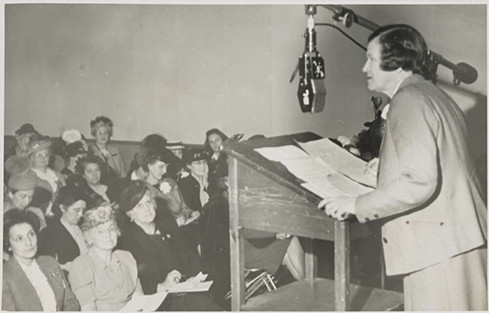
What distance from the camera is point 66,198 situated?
239cm

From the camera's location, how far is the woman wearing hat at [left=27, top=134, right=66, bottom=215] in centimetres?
238

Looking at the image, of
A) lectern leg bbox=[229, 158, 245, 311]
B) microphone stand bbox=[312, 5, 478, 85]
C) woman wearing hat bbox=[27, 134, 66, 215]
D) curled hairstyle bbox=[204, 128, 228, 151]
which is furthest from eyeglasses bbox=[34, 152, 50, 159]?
microphone stand bbox=[312, 5, 478, 85]

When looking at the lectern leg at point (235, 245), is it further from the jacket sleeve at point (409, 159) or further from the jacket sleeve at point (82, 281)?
the jacket sleeve at point (82, 281)

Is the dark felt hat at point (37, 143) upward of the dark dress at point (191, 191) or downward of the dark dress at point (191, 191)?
upward

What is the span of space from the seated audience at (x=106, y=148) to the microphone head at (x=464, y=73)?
141 cm

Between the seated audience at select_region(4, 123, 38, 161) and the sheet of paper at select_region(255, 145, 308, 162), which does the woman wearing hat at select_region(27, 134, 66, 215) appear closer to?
the seated audience at select_region(4, 123, 38, 161)

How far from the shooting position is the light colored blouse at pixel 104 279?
229 centimetres

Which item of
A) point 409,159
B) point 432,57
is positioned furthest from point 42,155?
point 432,57

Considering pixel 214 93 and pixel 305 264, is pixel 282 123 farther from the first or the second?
pixel 305 264

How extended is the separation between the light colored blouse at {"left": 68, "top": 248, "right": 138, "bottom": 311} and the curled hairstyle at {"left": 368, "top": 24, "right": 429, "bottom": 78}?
1231mm

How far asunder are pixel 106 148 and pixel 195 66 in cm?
55

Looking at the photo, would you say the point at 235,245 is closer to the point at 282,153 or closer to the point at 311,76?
the point at 282,153

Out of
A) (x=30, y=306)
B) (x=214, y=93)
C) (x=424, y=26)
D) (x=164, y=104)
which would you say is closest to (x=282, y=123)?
(x=214, y=93)

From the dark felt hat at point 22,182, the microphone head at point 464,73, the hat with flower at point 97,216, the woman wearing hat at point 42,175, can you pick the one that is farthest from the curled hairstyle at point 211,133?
the microphone head at point 464,73
